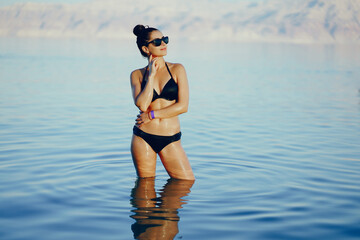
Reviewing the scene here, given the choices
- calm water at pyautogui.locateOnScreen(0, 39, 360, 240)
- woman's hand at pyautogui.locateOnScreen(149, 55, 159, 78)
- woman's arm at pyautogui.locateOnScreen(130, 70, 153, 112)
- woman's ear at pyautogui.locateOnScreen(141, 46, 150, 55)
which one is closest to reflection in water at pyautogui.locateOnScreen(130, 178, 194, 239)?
calm water at pyautogui.locateOnScreen(0, 39, 360, 240)

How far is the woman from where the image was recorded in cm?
609

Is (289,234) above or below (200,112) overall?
below

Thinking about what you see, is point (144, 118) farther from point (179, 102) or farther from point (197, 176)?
point (197, 176)

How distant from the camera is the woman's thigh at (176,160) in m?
6.38

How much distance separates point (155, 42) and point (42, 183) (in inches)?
128

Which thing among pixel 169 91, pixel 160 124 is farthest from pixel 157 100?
pixel 160 124

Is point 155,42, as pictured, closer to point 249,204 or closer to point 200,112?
point 249,204

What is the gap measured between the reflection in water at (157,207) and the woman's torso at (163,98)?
3.00ft

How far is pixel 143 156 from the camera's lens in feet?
21.1

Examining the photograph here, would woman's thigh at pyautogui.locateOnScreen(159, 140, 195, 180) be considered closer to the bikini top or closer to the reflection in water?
the reflection in water

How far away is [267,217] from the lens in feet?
19.9

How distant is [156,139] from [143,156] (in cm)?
36

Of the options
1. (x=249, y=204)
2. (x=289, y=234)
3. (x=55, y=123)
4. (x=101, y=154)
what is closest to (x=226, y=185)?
(x=249, y=204)

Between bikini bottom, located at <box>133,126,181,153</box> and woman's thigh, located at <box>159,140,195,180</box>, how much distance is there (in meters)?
0.06
